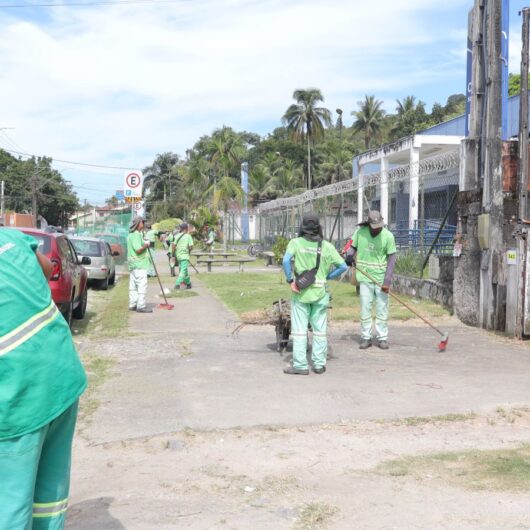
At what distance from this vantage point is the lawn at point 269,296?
12539 mm

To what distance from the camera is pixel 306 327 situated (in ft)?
25.0

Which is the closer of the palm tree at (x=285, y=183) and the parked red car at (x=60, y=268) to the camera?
the parked red car at (x=60, y=268)

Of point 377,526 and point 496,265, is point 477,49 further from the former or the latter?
point 377,526

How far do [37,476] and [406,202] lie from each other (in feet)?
54.0

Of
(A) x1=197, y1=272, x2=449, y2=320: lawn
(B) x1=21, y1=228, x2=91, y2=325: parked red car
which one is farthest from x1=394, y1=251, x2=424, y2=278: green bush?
(B) x1=21, y1=228, x2=91, y2=325: parked red car

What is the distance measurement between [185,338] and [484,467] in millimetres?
5863

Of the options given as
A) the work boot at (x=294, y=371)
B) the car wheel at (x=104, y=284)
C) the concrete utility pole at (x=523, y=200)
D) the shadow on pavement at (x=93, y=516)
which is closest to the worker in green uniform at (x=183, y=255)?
the car wheel at (x=104, y=284)

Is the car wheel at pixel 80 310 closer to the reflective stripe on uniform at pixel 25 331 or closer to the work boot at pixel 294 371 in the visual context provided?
the work boot at pixel 294 371

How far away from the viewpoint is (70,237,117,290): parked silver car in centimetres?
1836

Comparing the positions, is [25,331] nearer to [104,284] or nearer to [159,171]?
[104,284]

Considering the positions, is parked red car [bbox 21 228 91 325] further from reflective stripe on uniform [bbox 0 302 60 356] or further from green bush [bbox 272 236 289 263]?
green bush [bbox 272 236 289 263]

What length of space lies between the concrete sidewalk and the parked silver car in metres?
7.98

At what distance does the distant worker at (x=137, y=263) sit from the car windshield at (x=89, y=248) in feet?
18.0

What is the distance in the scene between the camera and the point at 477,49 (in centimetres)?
1122
